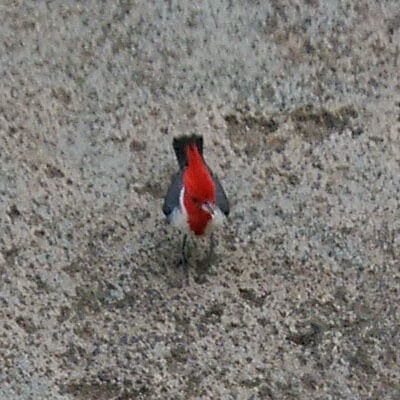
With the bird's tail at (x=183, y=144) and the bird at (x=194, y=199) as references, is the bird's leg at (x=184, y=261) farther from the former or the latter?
the bird's tail at (x=183, y=144)

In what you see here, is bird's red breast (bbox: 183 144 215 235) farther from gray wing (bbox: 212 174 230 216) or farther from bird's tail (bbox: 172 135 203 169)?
bird's tail (bbox: 172 135 203 169)

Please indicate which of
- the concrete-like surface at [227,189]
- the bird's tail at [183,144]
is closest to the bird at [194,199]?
the bird's tail at [183,144]

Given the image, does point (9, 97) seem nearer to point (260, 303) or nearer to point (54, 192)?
point (54, 192)

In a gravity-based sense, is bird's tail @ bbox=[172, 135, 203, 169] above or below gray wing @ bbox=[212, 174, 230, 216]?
above

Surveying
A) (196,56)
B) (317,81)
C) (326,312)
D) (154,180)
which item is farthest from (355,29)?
(326,312)

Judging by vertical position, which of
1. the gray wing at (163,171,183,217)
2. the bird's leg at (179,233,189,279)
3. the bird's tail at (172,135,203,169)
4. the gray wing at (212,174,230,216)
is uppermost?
the bird's tail at (172,135,203,169)

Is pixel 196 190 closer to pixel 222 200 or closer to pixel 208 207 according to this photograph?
pixel 208 207

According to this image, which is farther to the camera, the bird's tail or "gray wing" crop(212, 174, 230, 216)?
the bird's tail

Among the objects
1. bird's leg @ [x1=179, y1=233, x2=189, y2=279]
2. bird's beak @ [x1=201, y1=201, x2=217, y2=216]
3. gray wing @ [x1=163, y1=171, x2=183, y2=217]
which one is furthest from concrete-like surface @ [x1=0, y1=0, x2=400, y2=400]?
bird's beak @ [x1=201, y1=201, x2=217, y2=216]
